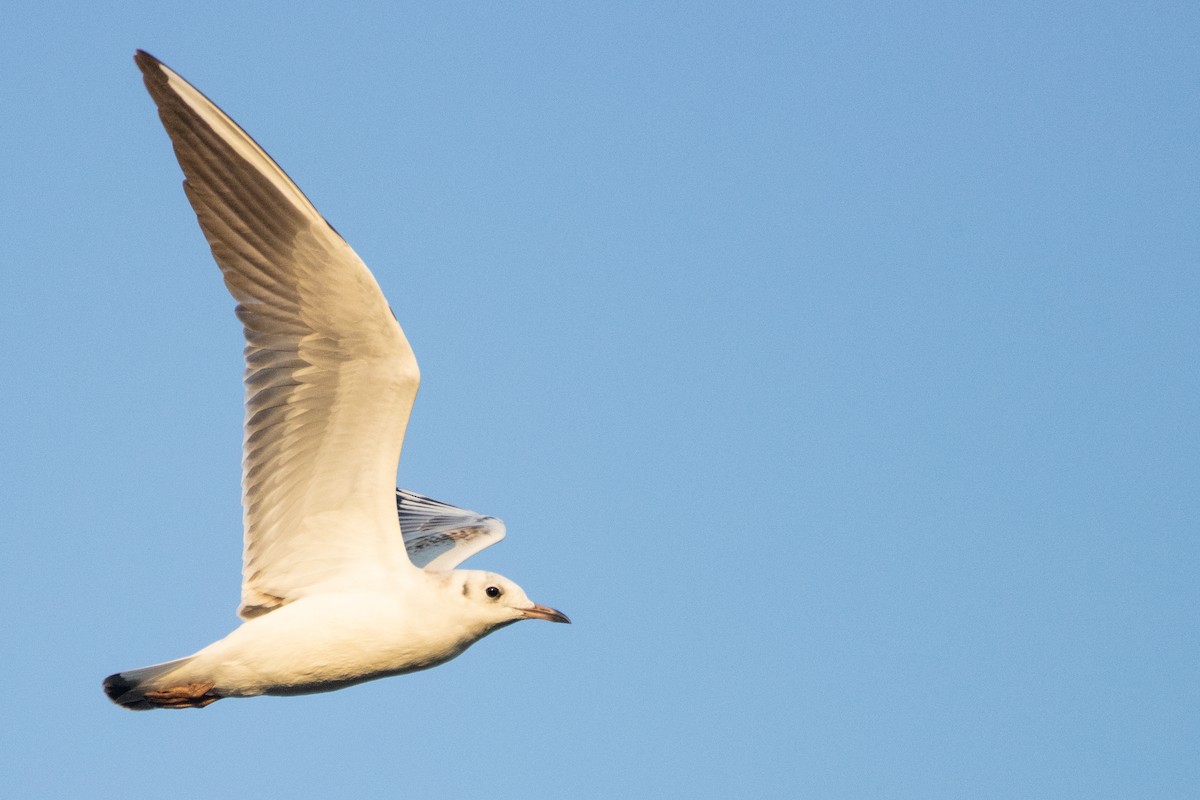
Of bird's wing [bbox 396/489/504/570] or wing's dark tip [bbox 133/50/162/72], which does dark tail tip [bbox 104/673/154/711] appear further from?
wing's dark tip [bbox 133/50/162/72]

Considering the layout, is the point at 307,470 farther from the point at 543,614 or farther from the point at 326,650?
the point at 543,614

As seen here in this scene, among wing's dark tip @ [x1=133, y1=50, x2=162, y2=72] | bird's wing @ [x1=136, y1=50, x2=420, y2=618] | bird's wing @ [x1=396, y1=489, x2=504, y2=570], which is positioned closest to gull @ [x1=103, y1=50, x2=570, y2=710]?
bird's wing @ [x1=136, y1=50, x2=420, y2=618]

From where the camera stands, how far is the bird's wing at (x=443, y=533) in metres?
12.4

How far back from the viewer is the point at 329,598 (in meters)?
10.3

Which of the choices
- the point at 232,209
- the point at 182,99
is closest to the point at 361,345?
the point at 232,209

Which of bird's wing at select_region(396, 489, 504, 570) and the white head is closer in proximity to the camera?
the white head

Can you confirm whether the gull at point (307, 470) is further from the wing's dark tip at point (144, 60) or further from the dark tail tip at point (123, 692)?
the wing's dark tip at point (144, 60)

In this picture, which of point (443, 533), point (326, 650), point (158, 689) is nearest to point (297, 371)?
point (326, 650)

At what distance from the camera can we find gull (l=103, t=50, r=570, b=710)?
9781 mm

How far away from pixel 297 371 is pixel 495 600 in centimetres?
186

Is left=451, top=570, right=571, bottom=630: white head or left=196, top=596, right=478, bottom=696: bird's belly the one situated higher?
left=451, top=570, right=571, bottom=630: white head

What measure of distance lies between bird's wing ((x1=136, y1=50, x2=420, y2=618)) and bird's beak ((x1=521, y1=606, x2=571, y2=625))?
780 millimetres

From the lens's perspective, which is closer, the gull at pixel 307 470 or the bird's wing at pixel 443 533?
the gull at pixel 307 470

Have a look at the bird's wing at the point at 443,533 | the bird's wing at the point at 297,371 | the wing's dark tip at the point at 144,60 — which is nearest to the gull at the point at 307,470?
the bird's wing at the point at 297,371
